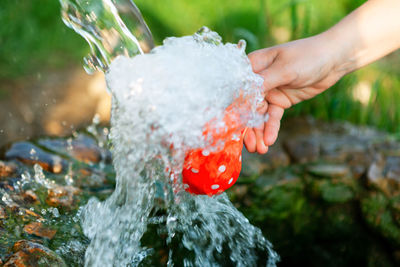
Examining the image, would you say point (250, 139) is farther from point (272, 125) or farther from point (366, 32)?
point (366, 32)

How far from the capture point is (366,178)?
220 centimetres

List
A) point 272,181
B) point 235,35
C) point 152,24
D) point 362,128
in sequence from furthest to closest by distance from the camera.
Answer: point 152,24 < point 235,35 < point 362,128 < point 272,181

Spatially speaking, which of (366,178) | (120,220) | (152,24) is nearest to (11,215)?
(120,220)

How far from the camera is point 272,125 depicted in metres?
1.82

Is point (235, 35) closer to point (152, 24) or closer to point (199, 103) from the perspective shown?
point (152, 24)

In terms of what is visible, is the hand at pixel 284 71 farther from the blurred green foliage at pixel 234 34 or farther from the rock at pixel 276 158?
the blurred green foliage at pixel 234 34

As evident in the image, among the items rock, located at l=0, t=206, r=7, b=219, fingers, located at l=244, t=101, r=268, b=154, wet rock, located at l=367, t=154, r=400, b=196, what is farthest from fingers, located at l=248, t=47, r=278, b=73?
rock, located at l=0, t=206, r=7, b=219

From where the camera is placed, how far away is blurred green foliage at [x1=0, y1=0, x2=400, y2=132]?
111 inches

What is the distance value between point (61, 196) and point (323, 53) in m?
1.30

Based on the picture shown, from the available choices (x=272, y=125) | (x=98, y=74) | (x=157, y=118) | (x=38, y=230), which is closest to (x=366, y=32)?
(x=272, y=125)

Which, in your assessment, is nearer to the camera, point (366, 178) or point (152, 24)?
point (366, 178)

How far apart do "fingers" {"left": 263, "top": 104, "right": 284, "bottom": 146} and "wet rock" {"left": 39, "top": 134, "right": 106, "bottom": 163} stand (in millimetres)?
940

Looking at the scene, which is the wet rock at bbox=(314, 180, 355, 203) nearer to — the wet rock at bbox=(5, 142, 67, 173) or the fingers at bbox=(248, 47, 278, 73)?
the fingers at bbox=(248, 47, 278, 73)

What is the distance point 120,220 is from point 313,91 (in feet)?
3.67
